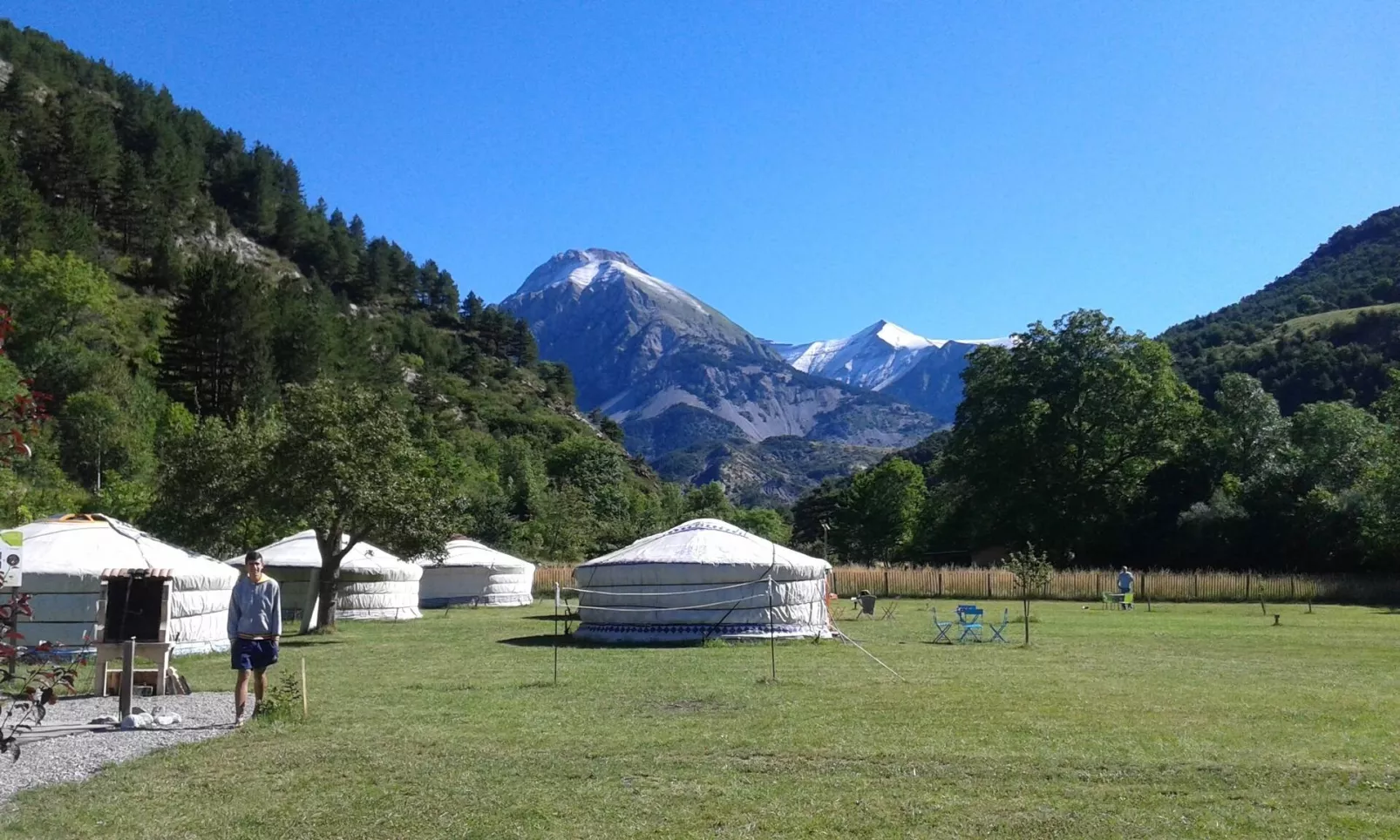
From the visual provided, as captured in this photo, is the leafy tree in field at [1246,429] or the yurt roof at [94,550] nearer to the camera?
the yurt roof at [94,550]

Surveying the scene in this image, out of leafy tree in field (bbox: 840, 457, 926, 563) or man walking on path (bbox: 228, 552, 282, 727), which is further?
leafy tree in field (bbox: 840, 457, 926, 563)

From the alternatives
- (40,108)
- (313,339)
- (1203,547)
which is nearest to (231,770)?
(1203,547)

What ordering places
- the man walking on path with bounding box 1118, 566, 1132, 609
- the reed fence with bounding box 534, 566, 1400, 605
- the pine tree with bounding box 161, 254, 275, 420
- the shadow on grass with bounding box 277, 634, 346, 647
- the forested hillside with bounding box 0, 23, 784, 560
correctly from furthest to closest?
the pine tree with bounding box 161, 254, 275, 420 → the reed fence with bounding box 534, 566, 1400, 605 → the man walking on path with bounding box 1118, 566, 1132, 609 → the forested hillside with bounding box 0, 23, 784, 560 → the shadow on grass with bounding box 277, 634, 346, 647

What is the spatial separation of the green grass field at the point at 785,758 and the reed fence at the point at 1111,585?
2204cm

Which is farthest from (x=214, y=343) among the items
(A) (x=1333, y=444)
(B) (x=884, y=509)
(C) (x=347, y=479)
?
(A) (x=1333, y=444)

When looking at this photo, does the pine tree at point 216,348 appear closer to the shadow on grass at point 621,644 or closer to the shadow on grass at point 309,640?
the shadow on grass at point 309,640

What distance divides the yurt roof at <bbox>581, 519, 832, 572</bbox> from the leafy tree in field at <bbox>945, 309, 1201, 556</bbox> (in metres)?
27.1

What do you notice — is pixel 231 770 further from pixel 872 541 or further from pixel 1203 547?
pixel 872 541

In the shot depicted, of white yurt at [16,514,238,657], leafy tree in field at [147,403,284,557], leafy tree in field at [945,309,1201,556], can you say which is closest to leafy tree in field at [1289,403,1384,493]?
leafy tree in field at [945,309,1201,556]

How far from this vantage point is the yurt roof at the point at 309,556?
887 inches

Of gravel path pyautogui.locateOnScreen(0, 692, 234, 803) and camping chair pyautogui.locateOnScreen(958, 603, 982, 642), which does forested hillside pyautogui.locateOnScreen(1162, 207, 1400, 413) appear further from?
gravel path pyautogui.locateOnScreen(0, 692, 234, 803)

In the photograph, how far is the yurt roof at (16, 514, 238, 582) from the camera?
1498 centimetres

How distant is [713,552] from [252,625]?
9954 mm

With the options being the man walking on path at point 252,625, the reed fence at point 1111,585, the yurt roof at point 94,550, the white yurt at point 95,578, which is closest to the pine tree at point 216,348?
the reed fence at point 1111,585
